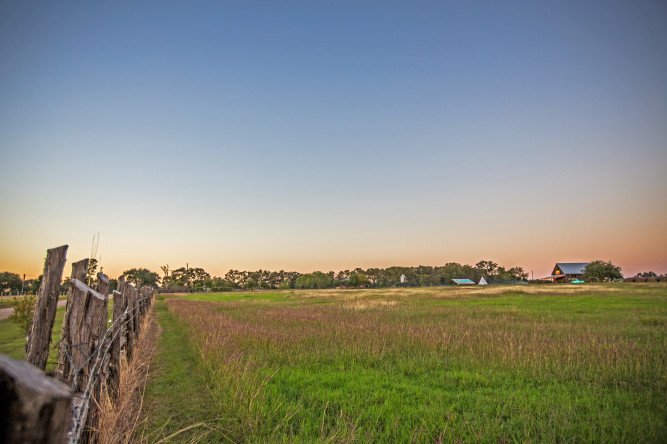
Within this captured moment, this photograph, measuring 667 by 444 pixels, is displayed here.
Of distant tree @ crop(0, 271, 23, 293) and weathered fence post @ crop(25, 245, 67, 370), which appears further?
distant tree @ crop(0, 271, 23, 293)

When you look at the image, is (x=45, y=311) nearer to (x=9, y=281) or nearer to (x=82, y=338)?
(x=82, y=338)

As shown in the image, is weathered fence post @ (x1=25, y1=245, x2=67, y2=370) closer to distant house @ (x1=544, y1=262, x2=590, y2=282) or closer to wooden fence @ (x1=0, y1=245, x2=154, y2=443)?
wooden fence @ (x1=0, y1=245, x2=154, y2=443)

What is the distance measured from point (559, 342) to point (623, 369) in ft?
9.73

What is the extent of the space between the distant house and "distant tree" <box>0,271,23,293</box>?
16756 centimetres

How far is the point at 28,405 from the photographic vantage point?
0.64 m

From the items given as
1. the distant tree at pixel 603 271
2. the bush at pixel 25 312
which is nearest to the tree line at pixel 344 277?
the distant tree at pixel 603 271

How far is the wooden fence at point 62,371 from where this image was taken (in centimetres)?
63

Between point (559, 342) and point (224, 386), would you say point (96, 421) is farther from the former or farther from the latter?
point (559, 342)

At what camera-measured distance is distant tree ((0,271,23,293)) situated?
9128 centimetres

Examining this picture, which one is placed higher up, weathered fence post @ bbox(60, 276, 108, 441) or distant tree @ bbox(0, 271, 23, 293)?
weathered fence post @ bbox(60, 276, 108, 441)

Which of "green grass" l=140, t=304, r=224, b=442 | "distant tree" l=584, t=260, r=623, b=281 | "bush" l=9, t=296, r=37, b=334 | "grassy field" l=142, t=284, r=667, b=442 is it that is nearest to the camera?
"grassy field" l=142, t=284, r=667, b=442

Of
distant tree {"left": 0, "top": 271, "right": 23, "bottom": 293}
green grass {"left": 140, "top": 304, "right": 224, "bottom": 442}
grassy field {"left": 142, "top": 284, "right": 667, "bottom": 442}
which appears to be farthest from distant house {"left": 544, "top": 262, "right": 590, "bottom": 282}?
distant tree {"left": 0, "top": 271, "right": 23, "bottom": 293}

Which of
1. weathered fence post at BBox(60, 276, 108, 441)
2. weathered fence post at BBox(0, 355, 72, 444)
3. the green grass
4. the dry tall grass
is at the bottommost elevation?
the green grass

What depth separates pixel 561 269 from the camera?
127 metres
